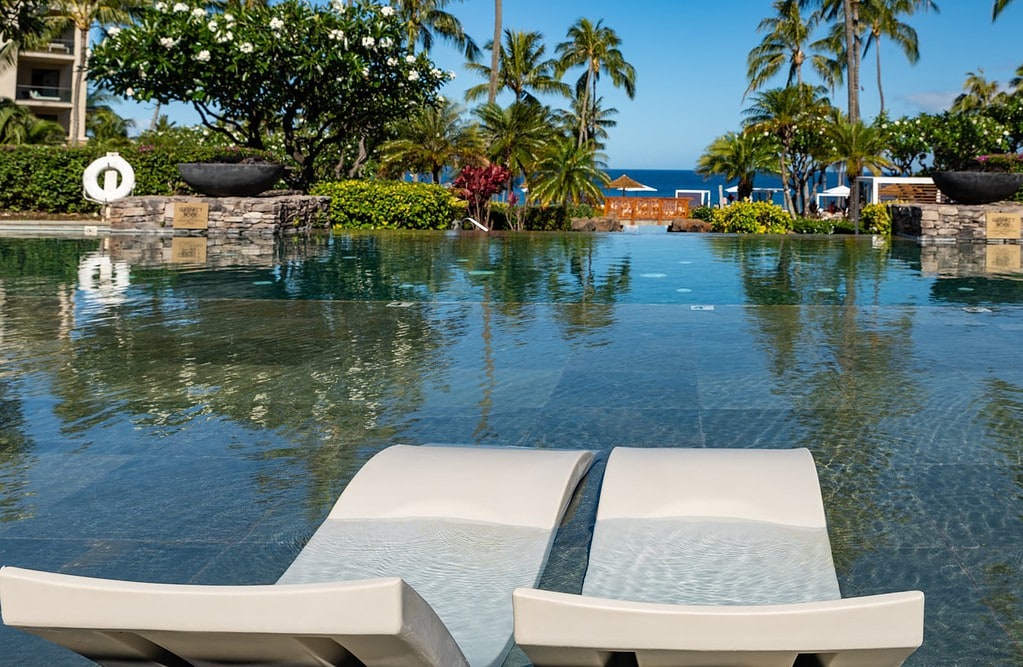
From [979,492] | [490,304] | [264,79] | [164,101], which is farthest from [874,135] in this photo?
[979,492]

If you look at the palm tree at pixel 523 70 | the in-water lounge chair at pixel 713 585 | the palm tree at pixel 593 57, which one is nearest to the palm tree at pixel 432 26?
the palm tree at pixel 523 70

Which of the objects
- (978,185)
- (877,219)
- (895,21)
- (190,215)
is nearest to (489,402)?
(190,215)

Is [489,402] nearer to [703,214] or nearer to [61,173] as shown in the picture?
[61,173]

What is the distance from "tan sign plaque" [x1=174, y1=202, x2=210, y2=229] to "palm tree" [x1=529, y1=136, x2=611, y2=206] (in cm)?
1147

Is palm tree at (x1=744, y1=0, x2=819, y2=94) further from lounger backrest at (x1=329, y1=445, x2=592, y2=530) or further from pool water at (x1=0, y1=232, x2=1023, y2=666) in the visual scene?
lounger backrest at (x1=329, y1=445, x2=592, y2=530)

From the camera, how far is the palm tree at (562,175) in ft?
97.9

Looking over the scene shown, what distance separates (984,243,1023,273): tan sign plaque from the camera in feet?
48.3

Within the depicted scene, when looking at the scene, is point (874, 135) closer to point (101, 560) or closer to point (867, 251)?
point (867, 251)

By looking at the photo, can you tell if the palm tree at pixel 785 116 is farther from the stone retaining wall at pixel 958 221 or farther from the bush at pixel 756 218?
the stone retaining wall at pixel 958 221

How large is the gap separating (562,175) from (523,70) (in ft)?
72.3

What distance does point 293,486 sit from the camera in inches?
175

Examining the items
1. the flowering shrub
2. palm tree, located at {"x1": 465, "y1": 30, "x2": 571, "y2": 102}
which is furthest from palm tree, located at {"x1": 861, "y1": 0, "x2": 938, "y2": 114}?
the flowering shrub

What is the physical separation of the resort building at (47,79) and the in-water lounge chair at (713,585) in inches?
2116

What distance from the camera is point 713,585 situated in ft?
10.4
